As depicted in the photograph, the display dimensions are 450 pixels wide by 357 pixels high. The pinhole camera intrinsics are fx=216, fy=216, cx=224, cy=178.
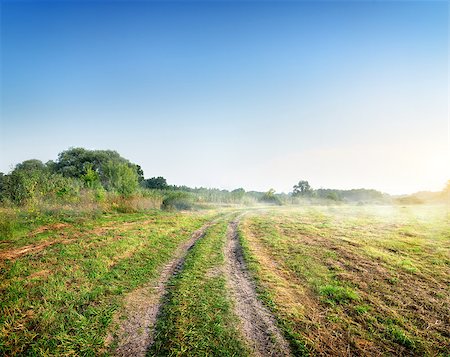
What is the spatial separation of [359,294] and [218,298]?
4274 millimetres

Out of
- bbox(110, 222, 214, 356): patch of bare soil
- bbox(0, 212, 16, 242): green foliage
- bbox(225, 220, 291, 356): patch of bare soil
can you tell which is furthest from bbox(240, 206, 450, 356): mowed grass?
bbox(0, 212, 16, 242): green foliage

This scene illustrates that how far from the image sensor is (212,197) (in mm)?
61500

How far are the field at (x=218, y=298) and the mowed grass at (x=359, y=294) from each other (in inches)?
1.3

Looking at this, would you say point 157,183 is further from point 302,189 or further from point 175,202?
point 302,189

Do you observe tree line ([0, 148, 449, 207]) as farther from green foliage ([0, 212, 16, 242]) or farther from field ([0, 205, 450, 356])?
field ([0, 205, 450, 356])

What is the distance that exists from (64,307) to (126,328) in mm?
2139

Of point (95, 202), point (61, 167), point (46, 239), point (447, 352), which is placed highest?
point (61, 167)

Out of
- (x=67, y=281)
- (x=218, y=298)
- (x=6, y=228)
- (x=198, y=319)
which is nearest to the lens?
(x=198, y=319)

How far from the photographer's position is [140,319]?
17.6 ft

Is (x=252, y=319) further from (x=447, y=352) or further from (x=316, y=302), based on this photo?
(x=447, y=352)

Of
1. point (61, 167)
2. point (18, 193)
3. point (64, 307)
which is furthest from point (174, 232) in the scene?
point (61, 167)

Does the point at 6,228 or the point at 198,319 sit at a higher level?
the point at 6,228

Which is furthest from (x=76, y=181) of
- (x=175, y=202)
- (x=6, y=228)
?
(x=175, y=202)

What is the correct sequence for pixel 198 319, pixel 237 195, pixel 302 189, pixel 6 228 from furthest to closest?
pixel 302 189 → pixel 237 195 → pixel 6 228 → pixel 198 319
